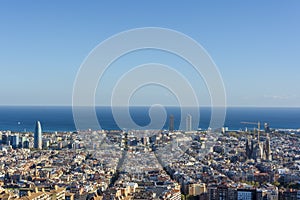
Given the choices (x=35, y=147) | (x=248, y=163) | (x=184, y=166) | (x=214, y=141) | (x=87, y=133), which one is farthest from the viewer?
(x=35, y=147)

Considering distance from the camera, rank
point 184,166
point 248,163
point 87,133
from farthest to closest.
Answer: point 87,133
point 248,163
point 184,166

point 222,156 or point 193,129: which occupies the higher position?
point 193,129

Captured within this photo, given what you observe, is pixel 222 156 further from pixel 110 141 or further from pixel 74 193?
pixel 74 193

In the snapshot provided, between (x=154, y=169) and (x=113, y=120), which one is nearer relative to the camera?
(x=154, y=169)

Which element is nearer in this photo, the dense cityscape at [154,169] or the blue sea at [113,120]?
the dense cityscape at [154,169]

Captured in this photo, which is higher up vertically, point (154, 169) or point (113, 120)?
point (113, 120)

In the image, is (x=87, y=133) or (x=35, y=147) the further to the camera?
(x=35, y=147)

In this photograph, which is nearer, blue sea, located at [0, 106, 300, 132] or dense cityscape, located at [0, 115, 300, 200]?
dense cityscape, located at [0, 115, 300, 200]

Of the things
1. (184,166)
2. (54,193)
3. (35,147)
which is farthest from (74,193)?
(35,147)
